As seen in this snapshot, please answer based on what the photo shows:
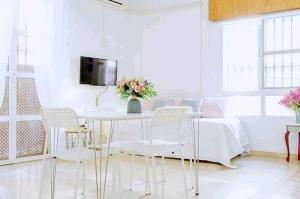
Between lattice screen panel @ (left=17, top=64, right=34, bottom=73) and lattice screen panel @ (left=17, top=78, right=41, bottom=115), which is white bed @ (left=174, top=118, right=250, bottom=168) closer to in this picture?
lattice screen panel @ (left=17, top=78, right=41, bottom=115)

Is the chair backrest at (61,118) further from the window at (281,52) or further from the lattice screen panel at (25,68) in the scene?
the window at (281,52)

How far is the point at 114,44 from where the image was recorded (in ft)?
20.0

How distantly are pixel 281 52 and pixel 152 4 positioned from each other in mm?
2631

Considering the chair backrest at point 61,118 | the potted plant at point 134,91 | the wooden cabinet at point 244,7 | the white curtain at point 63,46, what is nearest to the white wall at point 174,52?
the wooden cabinet at point 244,7

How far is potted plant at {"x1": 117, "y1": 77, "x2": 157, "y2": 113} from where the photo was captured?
2912mm

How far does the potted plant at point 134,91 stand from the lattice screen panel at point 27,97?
238 cm

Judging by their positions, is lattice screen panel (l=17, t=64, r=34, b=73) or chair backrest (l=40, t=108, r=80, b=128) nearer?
chair backrest (l=40, t=108, r=80, b=128)

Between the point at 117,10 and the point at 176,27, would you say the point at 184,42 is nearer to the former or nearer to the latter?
Result: the point at 176,27

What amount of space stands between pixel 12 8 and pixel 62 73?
1.15 meters

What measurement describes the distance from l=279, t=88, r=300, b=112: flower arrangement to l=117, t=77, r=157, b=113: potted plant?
2.69 metres

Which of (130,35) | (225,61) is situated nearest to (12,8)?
(130,35)

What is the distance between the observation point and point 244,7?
5.36 metres

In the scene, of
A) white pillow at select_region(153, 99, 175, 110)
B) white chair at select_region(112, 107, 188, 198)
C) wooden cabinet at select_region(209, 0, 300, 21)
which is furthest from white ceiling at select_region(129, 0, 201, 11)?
white chair at select_region(112, 107, 188, 198)

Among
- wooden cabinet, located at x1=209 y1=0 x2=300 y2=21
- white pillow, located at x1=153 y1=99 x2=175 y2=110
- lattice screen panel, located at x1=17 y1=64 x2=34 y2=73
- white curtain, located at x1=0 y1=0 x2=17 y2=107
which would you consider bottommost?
white pillow, located at x1=153 y1=99 x2=175 y2=110
